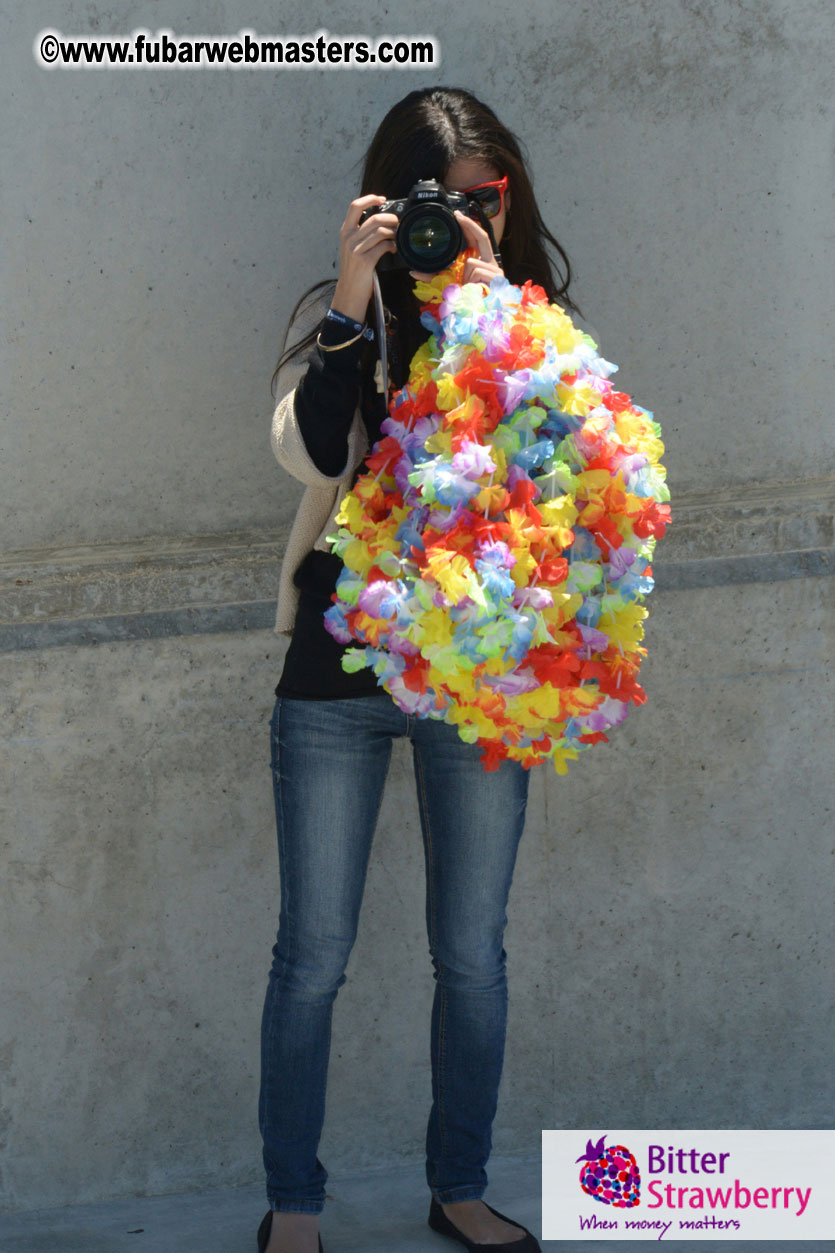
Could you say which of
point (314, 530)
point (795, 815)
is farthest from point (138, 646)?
point (795, 815)

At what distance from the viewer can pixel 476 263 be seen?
6.89ft

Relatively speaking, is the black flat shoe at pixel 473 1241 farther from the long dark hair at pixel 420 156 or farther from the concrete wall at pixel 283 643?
the long dark hair at pixel 420 156

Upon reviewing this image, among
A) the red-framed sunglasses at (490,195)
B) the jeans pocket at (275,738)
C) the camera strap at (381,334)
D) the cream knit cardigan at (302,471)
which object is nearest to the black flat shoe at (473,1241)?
the jeans pocket at (275,738)

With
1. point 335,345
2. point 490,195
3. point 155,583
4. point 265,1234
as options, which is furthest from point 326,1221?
point 490,195

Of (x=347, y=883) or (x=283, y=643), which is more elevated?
(x=283, y=643)

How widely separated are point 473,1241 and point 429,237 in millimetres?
1934

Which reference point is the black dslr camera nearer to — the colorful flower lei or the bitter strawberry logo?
the colorful flower lei

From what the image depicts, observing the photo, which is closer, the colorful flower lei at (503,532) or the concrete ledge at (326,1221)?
the colorful flower lei at (503,532)

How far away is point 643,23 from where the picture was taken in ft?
9.13

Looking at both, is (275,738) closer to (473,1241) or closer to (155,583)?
(155,583)

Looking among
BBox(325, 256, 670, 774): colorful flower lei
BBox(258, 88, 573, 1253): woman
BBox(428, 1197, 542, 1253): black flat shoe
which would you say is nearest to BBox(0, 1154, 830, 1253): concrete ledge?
BBox(428, 1197, 542, 1253): black flat shoe

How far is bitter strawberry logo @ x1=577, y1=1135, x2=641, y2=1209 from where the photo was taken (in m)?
2.61

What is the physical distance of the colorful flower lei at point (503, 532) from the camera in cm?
193

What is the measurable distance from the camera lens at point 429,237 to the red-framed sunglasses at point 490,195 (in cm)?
16
